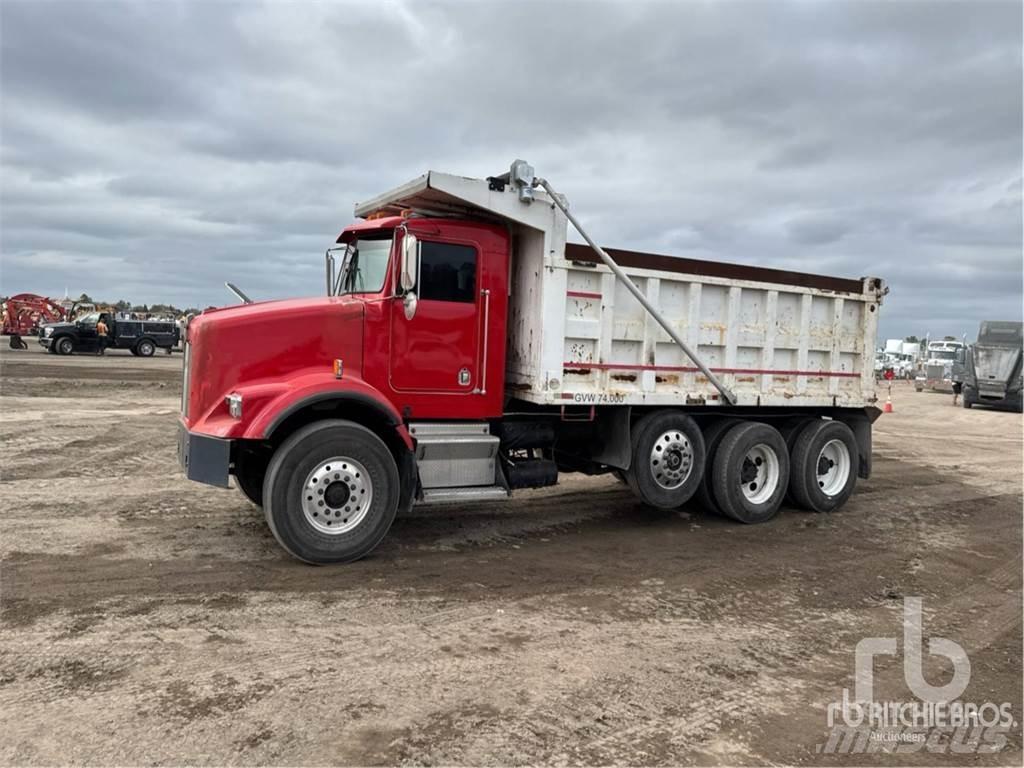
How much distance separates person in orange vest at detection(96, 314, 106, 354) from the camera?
3338cm

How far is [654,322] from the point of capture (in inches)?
303

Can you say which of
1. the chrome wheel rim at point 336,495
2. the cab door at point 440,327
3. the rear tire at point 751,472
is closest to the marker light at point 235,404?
the chrome wheel rim at point 336,495

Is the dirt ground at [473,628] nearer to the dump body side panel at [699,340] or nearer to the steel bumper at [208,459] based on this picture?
the steel bumper at [208,459]

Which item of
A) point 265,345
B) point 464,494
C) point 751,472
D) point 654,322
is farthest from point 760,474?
point 265,345

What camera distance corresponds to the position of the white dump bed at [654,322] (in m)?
7.09

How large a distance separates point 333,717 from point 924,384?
40.6 m

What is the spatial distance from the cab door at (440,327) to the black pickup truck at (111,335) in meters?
31.8

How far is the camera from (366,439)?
20.2 feet

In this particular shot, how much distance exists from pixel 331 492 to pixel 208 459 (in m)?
0.97

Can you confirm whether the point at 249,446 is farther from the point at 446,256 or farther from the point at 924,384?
the point at 924,384

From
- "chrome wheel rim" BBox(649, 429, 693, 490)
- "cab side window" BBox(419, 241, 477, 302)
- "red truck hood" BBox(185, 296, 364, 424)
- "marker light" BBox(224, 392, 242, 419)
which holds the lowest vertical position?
"chrome wheel rim" BBox(649, 429, 693, 490)

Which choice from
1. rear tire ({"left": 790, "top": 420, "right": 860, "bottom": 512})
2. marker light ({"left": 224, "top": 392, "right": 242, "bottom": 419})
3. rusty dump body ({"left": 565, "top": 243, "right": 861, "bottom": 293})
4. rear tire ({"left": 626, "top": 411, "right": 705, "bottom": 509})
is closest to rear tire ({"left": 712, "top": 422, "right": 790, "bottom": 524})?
rear tire ({"left": 790, "top": 420, "right": 860, "bottom": 512})

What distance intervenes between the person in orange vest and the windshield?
30898mm

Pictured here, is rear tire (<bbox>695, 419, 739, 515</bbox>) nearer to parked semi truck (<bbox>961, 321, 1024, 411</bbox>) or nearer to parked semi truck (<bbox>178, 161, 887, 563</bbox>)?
parked semi truck (<bbox>178, 161, 887, 563</bbox>)
